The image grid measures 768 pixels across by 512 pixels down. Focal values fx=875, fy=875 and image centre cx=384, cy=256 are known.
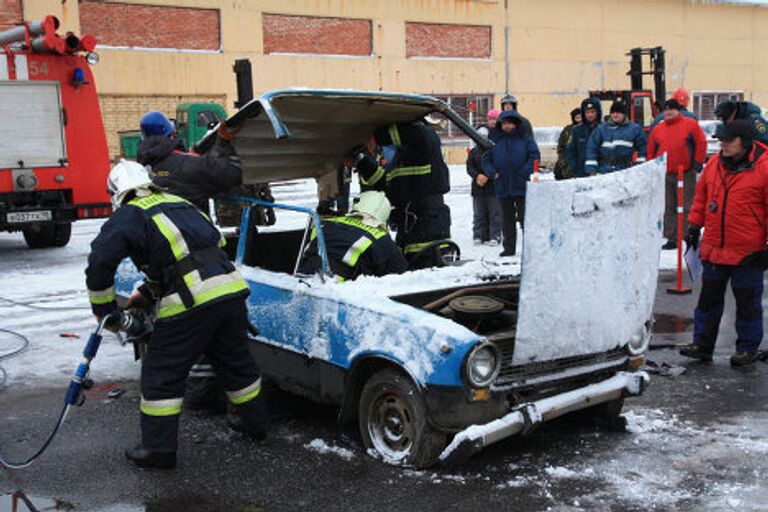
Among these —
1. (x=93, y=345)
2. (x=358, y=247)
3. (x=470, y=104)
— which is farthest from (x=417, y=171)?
(x=470, y=104)

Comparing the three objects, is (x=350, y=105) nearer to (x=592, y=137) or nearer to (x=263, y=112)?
(x=263, y=112)

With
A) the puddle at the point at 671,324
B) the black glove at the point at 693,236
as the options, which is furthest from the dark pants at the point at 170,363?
the puddle at the point at 671,324

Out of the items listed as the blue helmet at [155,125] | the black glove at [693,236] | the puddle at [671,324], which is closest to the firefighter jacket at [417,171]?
the blue helmet at [155,125]

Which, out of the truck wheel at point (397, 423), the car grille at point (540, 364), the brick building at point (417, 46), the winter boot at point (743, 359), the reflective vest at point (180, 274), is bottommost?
the winter boot at point (743, 359)

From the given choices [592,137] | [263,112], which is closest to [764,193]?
[263,112]

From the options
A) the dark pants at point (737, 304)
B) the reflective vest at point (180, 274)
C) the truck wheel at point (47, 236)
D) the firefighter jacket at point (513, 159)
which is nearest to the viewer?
the reflective vest at point (180, 274)

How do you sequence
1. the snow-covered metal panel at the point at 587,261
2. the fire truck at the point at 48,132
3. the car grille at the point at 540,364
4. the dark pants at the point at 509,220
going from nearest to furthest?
the snow-covered metal panel at the point at 587,261, the car grille at the point at 540,364, the dark pants at the point at 509,220, the fire truck at the point at 48,132

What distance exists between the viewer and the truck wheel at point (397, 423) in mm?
4379

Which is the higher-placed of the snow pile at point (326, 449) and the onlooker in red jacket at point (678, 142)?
the onlooker in red jacket at point (678, 142)

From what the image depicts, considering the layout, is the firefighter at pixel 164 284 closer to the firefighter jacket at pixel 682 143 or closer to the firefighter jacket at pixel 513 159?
the firefighter jacket at pixel 513 159

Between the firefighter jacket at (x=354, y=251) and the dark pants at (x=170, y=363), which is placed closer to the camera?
the dark pants at (x=170, y=363)

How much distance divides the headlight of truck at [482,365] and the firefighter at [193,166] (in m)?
2.08

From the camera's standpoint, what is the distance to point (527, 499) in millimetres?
4180

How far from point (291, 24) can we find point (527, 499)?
Result: 83.5ft
